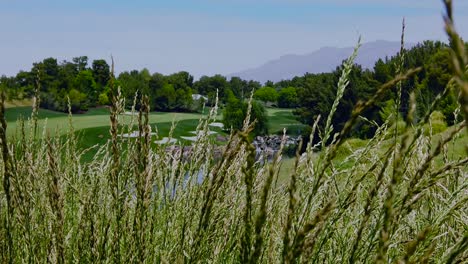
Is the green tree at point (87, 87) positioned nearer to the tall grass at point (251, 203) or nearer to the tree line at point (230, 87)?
the tree line at point (230, 87)

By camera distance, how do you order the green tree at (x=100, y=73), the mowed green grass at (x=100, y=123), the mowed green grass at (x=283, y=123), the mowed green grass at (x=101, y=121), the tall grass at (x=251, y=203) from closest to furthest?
1. the tall grass at (x=251, y=203)
2. the mowed green grass at (x=100, y=123)
3. the mowed green grass at (x=101, y=121)
4. the mowed green grass at (x=283, y=123)
5. the green tree at (x=100, y=73)

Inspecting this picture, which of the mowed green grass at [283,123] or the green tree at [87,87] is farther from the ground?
the green tree at [87,87]

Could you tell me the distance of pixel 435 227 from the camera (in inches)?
52.3

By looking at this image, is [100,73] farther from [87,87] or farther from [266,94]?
[266,94]

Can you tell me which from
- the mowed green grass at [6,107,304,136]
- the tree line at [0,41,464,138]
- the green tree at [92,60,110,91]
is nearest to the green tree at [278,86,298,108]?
the tree line at [0,41,464,138]

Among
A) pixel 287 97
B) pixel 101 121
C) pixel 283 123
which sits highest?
pixel 287 97

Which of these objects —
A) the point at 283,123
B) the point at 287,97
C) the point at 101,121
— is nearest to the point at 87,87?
the point at 101,121

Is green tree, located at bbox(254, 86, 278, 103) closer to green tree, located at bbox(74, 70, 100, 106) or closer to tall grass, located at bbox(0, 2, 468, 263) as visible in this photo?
green tree, located at bbox(74, 70, 100, 106)

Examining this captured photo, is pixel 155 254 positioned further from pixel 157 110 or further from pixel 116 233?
pixel 157 110

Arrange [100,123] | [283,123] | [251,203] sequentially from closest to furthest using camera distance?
[251,203] → [100,123] → [283,123]

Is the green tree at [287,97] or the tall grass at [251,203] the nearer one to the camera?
the tall grass at [251,203]

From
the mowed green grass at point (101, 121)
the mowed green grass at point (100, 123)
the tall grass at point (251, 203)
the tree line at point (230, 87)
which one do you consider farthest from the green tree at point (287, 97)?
the tall grass at point (251, 203)

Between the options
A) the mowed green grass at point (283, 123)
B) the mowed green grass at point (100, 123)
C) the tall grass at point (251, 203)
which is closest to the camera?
the tall grass at point (251, 203)

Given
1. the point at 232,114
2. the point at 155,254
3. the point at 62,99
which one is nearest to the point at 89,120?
the point at 62,99
